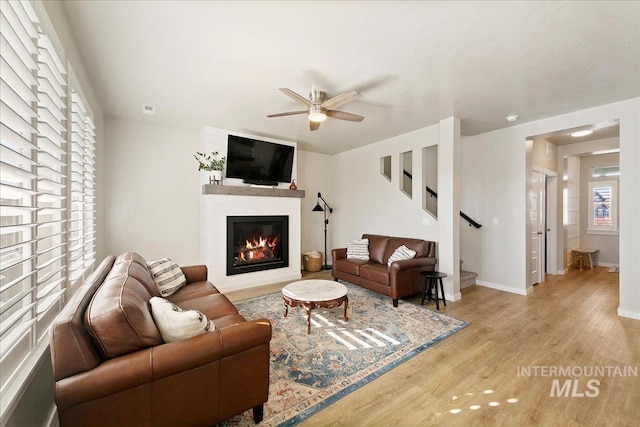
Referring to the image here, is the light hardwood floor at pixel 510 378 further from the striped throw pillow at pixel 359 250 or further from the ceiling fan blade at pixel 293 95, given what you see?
the ceiling fan blade at pixel 293 95

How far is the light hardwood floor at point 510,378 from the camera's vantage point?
5.63 ft

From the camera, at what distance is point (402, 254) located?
408cm

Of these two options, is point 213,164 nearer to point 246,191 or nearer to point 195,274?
point 246,191

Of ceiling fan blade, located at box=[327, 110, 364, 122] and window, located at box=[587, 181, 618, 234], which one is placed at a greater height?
ceiling fan blade, located at box=[327, 110, 364, 122]

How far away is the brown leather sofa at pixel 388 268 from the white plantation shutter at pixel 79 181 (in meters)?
3.26

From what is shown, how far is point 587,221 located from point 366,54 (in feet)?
23.3

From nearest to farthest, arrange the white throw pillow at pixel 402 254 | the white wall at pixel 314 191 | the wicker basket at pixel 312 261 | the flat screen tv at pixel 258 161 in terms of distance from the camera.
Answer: the white throw pillow at pixel 402 254 → the flat screen tv at pixel 258 161 → the wicker basket at pixel 312 261 → the white wall at pixel 314 191

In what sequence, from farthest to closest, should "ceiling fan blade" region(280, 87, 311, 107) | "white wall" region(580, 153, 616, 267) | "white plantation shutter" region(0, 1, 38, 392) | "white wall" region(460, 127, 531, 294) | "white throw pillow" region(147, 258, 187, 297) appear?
1. "white wall" region(580, 153, 616, 267)
2. "white wall" region(460, 127, 531, 294)
3. "white throw pillow" region(147, 258, 187, 297)
4. "ceiling fan blade" region(280, 87, 311, 107)
5. "white plantation shutter" region(0, 1, 38, 392)

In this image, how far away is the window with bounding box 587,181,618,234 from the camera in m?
5.85

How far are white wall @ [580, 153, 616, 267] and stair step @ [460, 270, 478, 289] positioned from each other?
3762 millimetres

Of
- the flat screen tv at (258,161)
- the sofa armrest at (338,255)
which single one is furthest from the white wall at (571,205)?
the flat screen tv at (258,161)

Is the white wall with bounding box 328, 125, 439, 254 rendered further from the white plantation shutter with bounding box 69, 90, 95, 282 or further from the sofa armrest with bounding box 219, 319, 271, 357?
the white plantation shutter with bounding box 69, 90, 95, 282

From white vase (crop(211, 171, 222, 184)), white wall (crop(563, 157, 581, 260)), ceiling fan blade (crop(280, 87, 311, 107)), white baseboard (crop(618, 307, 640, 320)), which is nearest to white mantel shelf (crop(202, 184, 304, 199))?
white vase (crop(211, 171, 222, 184))

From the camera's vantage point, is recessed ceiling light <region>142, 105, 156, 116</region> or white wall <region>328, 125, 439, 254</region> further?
white wall <region>328, 125, 439, 254</region>
